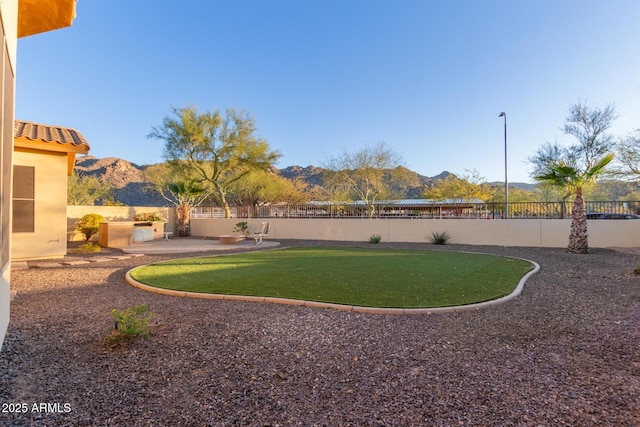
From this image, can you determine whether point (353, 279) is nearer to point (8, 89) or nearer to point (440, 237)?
point (8, 89)

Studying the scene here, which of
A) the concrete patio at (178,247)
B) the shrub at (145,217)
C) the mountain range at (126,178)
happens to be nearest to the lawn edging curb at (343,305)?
the concrete patio at (178,247)

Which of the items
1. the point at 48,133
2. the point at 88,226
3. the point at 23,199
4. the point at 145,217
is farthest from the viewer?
the point at 145,217

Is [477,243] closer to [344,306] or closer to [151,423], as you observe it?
[344,306]

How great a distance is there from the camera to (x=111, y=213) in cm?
1733

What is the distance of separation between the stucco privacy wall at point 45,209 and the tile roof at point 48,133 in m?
0.50

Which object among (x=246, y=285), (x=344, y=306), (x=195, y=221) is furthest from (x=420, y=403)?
(x=195, y=221)

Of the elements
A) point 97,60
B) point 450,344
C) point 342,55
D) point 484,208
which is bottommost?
point 450,344

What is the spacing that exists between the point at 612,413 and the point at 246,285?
5.02 m

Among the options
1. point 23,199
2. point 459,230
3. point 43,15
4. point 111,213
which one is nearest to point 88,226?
point 111,213

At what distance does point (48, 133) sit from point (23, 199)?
187 cm

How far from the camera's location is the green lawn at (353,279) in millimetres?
5043

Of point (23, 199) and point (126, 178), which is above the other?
point (126, 178)

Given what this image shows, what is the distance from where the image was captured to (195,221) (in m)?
20.2

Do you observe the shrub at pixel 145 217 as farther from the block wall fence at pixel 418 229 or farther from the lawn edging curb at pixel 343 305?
the lawn edging curb at pixel 343 305
